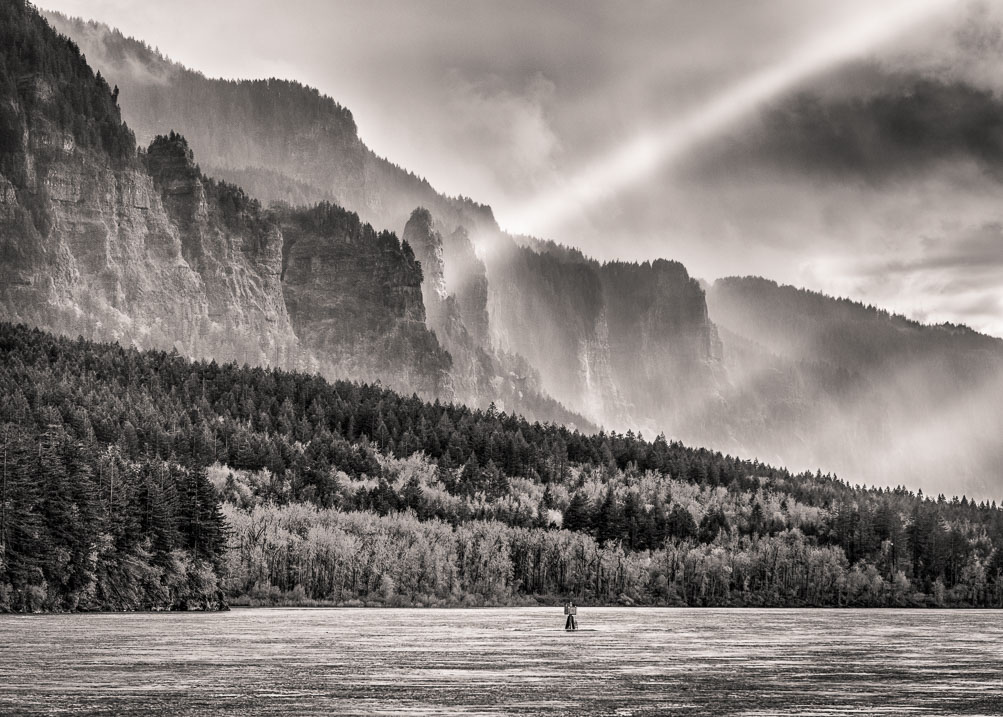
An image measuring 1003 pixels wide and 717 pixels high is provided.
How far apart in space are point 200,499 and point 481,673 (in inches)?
4110

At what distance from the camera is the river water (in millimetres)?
51875

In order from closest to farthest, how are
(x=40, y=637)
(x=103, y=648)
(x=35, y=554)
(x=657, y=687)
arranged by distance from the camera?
(x=657, y=687)
(x=103, y=648)
(x=40, y=637)
(x=35, y=554)

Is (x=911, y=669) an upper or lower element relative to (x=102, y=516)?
lower

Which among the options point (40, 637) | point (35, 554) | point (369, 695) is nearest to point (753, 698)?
point (369, 695)

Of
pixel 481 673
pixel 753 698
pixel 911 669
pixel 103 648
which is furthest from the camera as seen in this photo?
pixel 103 648

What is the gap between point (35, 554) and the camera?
461ft

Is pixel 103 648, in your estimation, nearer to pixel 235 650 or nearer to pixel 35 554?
pixel 235 650

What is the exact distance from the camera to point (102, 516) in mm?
149375

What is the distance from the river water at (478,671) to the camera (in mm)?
51875

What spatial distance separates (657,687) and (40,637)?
50858mm

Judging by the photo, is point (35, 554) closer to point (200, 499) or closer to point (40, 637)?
point (200, 499)

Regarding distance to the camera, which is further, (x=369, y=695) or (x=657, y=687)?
(x=657, y=687)

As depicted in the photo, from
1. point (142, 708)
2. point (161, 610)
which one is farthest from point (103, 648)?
point (161, 610)

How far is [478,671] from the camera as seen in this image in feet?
227
